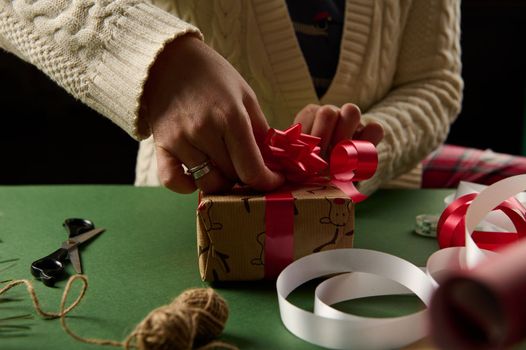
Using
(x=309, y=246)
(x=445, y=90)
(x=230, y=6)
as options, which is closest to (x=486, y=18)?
(x=445, y=90)

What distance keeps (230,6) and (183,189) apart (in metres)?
0.40

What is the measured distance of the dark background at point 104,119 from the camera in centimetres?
205

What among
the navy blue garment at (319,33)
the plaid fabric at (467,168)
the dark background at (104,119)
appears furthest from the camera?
the dark background at (104,119)

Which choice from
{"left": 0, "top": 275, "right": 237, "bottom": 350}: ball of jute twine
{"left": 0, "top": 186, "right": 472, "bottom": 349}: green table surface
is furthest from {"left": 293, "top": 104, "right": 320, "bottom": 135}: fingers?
{"left": 0, "top": 275, "right": 237, "bottom": 350}: ball of jute twine

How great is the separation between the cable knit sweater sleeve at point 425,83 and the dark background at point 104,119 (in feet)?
3.72

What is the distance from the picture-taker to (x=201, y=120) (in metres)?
0.54

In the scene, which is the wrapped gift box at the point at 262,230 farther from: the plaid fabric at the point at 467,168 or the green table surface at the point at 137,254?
the plaid fabric at the point at 467,168

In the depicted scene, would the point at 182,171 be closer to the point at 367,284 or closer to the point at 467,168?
the point at 367,284

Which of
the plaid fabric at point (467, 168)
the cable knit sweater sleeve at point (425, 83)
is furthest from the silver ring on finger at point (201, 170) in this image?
the plaid fabric at point (467, 168)

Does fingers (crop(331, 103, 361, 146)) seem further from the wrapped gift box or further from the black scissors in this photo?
the black scissors

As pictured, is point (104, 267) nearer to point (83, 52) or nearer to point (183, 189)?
point (183, 189)

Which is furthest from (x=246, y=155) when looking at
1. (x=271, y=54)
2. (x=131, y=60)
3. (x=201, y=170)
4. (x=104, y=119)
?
(x=104, y=119)

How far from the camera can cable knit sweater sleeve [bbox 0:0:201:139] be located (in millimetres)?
587

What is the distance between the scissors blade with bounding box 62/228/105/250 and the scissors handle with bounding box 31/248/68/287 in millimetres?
23
